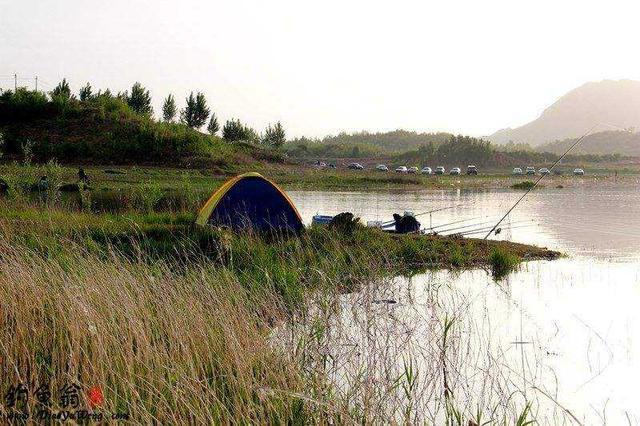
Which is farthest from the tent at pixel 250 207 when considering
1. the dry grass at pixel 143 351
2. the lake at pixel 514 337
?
the dry grass at pixel 143 351

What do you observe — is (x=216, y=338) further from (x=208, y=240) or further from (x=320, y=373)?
(x=208, y=240)

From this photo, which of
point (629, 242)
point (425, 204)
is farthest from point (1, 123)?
point (629, 242)

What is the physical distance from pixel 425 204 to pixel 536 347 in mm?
24326

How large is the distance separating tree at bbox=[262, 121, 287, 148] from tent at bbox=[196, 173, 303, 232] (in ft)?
207

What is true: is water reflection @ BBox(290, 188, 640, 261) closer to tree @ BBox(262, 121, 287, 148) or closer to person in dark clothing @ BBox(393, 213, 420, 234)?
person in dark clothing @ BBox(393, 213, 420, 234)

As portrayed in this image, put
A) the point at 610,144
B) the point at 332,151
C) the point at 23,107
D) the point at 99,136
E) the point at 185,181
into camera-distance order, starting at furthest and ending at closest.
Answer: the point at 610,144 → the point at 332,151 → the point at 23,107 → the point at 99,136 → the point at 185,181

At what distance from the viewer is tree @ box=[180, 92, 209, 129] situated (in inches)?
2655

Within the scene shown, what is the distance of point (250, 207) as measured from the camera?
14969mm

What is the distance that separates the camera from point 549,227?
915 inches

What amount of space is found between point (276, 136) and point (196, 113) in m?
13.0

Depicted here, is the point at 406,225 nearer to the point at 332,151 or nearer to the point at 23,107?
the point at 23,107

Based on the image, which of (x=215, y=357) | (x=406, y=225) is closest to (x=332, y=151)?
(x=406, y=225)

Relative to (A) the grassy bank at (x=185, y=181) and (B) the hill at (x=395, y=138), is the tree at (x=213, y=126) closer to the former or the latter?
(A) the grassy bank at (x=185, y=181)

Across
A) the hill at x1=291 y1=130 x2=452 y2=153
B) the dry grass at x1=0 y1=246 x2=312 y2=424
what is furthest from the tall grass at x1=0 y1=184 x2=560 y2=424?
the hill at x1=291 y1=130 x2=452 y2=153
